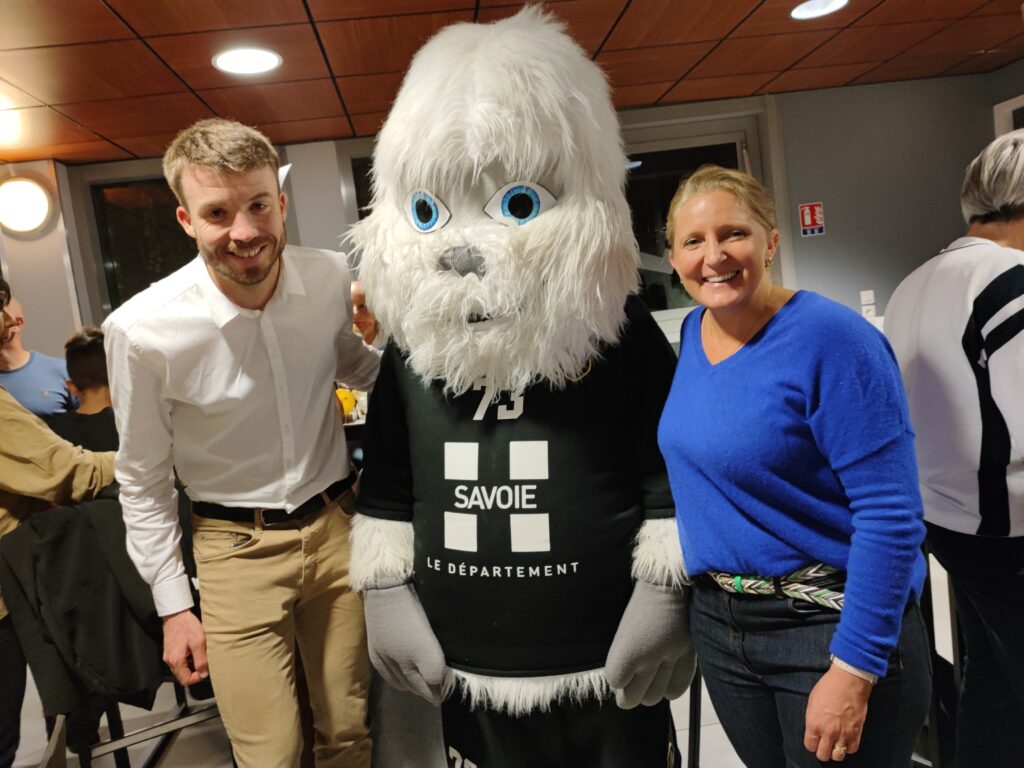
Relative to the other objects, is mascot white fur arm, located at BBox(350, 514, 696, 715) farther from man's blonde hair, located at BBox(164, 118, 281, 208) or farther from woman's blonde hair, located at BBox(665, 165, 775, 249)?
man's blonde hair, located at BBox(164, 118, 281, 208)

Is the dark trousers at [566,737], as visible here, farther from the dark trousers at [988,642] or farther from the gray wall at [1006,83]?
the gray wall at [1006,83]

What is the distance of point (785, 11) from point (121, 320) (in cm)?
294

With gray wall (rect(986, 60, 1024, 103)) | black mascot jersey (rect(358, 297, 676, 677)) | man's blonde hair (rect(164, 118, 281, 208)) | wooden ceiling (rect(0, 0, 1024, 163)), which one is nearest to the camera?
black mascot jersey (rect(358, 297, 676, 677))

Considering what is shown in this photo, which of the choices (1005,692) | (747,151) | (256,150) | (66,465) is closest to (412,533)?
(256,150)

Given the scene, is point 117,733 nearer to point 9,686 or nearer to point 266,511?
point 9,686

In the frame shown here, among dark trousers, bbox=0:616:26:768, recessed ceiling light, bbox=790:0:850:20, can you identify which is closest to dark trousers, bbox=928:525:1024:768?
dark trousers, bbox=0:616:26:768

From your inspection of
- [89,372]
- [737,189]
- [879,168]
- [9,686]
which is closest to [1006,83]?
[879,168]

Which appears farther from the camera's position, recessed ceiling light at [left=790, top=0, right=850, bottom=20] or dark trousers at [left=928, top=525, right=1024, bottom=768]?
recessed ceiling light at [left=790, top=0, right=850, bottom=20]

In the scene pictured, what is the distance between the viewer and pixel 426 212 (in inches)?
44.8

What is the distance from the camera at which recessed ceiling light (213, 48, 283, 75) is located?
2.88 m

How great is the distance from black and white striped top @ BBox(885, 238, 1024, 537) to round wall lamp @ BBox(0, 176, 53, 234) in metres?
4.56

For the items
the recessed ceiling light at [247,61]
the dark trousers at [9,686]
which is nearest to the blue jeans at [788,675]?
the dark trousers at [9,686]

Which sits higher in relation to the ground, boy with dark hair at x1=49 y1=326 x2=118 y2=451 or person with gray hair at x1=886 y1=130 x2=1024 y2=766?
boy with dark hair at x1=49 y1=326 x2=118 y2=451

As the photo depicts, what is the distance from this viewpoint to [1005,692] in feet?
4.82
